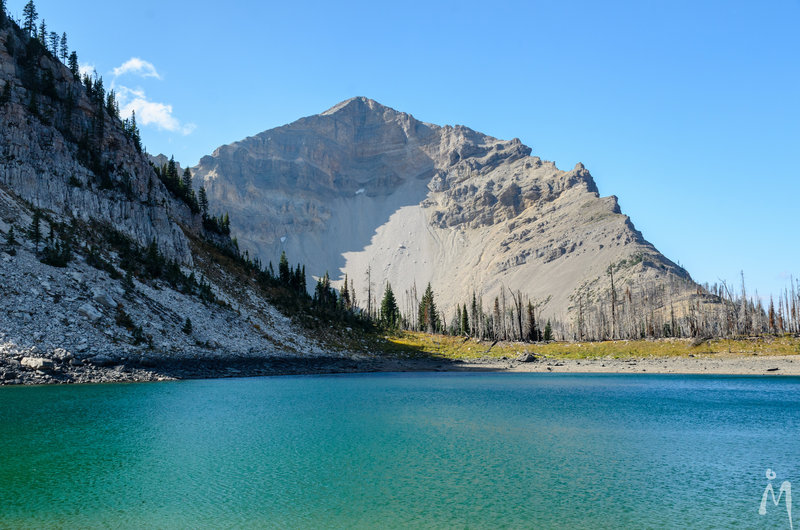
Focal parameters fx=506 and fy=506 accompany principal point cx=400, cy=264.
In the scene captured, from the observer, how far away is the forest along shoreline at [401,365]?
155 ft

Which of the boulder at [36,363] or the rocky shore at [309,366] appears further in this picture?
the rocky shore at [309,366]

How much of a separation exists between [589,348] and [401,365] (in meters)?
36.4

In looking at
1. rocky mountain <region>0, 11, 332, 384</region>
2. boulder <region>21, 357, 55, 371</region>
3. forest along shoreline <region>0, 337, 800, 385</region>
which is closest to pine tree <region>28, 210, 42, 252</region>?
rocky mountain <region>0, 11, 332, 384</region>

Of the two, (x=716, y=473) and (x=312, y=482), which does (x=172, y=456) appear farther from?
(x=716, y=473)

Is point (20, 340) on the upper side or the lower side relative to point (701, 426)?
upper

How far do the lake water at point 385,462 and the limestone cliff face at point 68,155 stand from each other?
44116 mm

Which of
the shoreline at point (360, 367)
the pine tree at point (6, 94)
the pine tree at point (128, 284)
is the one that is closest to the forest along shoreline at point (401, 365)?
the shoreline at point (360, 367)

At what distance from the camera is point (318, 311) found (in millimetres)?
105562

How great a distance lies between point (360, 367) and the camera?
86.4m

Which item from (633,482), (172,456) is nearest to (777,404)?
(633,482)

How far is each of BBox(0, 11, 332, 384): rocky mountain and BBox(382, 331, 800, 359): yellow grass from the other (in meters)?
26.6

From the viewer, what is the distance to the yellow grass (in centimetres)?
8074

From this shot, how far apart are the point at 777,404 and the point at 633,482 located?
31.5 metres

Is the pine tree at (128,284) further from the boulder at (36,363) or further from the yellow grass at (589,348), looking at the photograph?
the yellow grass at (589,348)
